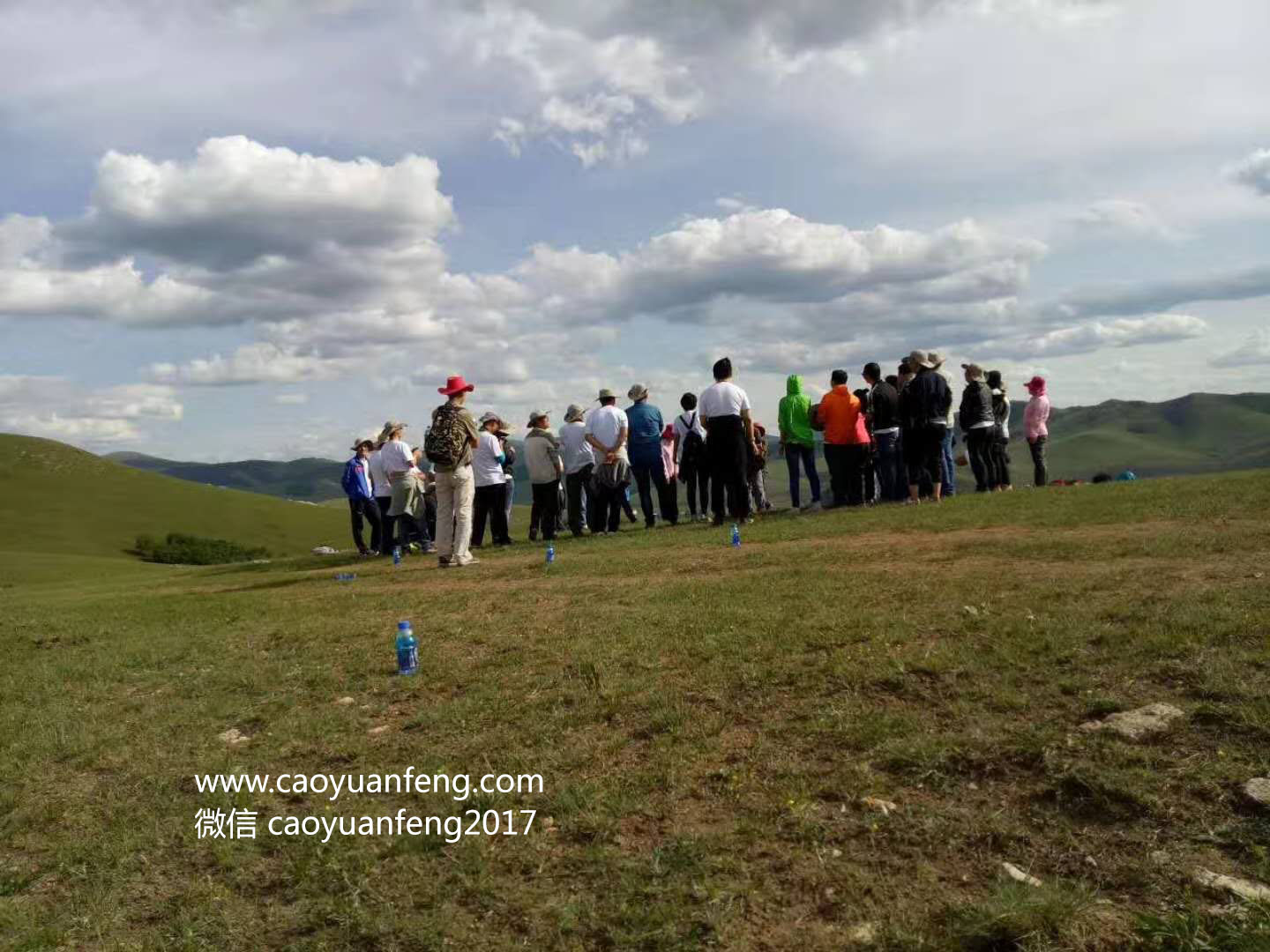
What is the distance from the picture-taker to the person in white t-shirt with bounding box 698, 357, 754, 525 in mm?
17797

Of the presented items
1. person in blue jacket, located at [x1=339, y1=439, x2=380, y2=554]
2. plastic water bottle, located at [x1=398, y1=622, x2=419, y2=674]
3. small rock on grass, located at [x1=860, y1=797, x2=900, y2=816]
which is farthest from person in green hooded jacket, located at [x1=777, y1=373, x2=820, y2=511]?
small rock on grass, located at [x1=860, y1=797, x2=900, y2=816]

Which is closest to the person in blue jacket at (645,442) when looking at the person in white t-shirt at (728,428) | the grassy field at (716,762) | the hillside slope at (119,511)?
the person in white t-shirt at (728,428)

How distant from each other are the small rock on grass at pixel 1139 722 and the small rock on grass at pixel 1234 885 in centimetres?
138

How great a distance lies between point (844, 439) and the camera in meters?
19.3

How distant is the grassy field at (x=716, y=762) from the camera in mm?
4660

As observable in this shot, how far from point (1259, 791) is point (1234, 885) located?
94 centimetres

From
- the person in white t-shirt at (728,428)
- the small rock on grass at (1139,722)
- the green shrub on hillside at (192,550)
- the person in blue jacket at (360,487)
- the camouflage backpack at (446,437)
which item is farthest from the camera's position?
the green shrub on hillside at (192,550)

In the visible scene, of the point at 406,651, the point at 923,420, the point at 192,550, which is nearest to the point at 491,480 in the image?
the point at 923,420

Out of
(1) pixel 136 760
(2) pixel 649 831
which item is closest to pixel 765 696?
(2) pixel 649 831

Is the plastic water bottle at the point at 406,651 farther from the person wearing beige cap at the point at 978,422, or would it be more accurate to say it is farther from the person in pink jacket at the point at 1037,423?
the person in pink jacket at the point at 1037,423

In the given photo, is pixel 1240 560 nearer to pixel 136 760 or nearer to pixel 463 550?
pixel 136 760

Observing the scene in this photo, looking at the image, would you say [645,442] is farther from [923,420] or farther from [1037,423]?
[1037,423]

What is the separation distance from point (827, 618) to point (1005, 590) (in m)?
1.98

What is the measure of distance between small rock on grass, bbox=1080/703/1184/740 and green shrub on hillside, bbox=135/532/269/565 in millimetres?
90769
